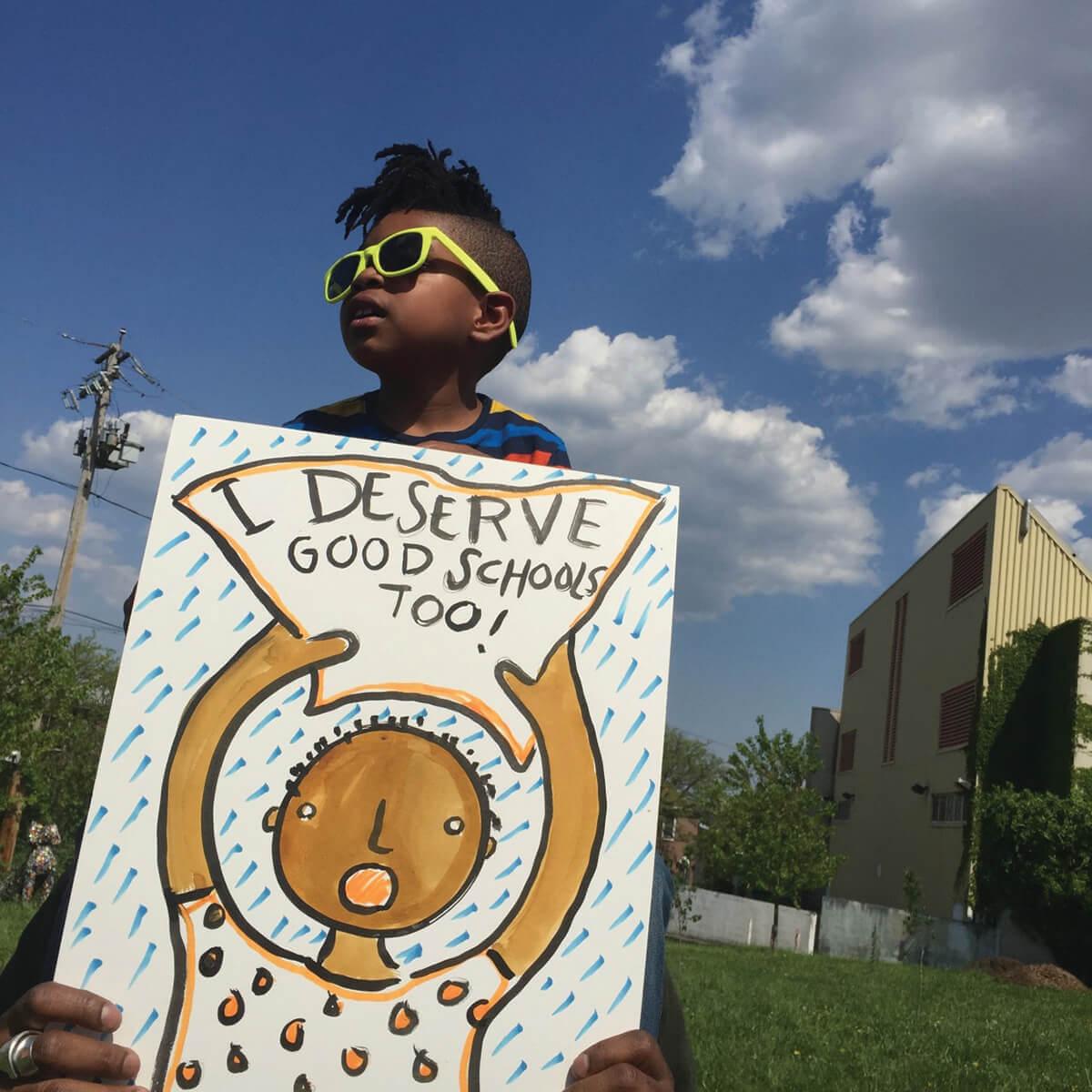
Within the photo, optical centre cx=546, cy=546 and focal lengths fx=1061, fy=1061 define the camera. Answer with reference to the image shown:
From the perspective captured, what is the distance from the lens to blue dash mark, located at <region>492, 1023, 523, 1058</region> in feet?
4.88

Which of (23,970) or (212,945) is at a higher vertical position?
(212,945)

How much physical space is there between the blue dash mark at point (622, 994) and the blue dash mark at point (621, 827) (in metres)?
0.19

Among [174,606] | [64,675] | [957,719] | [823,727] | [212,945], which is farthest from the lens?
[823,727]

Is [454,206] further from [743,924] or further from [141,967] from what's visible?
[743,924]

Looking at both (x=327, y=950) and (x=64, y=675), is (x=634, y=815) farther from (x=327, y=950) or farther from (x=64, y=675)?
(x=64, y=675)

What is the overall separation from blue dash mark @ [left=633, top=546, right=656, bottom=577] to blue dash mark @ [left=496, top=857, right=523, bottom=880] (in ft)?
1.57

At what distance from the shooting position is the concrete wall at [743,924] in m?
23.0

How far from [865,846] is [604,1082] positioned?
1160 inches

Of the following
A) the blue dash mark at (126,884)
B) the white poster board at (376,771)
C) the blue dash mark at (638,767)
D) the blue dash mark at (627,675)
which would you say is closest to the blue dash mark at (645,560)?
the white poster board at (376,771)

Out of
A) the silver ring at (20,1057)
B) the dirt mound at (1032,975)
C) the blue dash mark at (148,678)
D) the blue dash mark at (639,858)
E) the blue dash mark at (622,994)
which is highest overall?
the blue dash mark at (148,678)

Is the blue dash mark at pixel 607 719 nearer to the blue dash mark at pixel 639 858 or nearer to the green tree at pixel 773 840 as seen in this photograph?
the blue dash mark at pixel 639 858

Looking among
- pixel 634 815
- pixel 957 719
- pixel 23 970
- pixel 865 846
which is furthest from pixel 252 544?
pixel 865 846

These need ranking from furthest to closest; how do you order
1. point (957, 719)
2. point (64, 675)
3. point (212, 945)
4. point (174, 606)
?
1. point (957, 719)
2. point (64, 675)
3. point (174, 606)
4. point (212, 945)

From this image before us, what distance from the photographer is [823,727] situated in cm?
3612
